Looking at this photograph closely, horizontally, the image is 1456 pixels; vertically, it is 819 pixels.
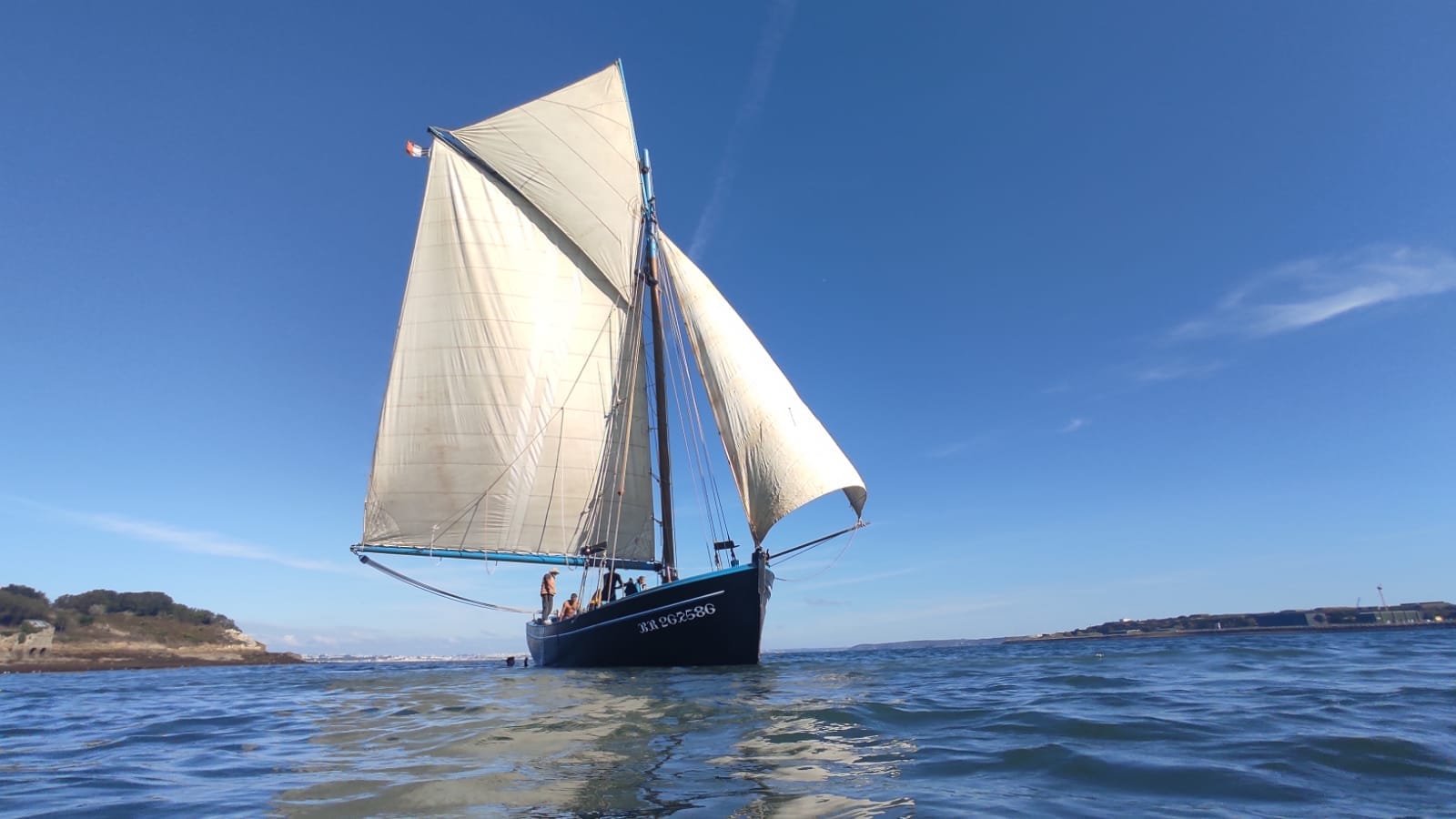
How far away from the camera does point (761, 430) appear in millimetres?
20688

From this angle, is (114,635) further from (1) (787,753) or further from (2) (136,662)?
(1) (787,753)

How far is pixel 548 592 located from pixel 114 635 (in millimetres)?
66295

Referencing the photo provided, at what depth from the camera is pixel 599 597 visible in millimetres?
24875

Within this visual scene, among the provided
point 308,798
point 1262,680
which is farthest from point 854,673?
point 308,798

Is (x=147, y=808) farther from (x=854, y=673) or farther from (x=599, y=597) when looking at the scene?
(x=599, y=597)

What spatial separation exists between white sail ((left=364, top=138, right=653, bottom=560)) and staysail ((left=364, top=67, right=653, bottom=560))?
55 millimetres

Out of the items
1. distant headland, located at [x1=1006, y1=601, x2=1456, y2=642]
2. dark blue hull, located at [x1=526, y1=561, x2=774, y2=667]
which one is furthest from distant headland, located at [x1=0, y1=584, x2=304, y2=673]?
distant headland, located at [x1=1006, y1=601, x2=1456, y2=642]

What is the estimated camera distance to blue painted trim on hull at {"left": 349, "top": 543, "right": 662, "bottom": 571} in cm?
2620

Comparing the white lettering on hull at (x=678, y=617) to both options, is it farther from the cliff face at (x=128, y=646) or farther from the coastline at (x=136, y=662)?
the cliff face at (x=128, y=646)

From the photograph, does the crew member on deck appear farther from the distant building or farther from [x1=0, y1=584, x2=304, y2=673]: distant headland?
the distant building

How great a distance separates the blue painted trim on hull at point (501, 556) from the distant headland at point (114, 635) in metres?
42.4

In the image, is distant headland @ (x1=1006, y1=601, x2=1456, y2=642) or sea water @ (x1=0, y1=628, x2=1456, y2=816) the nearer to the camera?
sea water @ (x1=0, y1=628, x2=1456, y2=816)

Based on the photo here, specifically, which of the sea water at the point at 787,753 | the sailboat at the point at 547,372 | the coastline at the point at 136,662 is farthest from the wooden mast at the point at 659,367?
the coastline at the point at 136,662

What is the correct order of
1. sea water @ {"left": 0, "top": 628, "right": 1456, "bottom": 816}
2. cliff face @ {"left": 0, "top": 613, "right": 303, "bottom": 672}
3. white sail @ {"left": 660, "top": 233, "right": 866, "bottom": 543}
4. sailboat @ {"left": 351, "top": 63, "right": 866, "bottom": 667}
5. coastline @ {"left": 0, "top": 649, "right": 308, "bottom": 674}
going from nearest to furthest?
sea water @ {"left": 0, "top": 628, "right": 1456, "bottom": 816} → white sail @ {"left": 660, "top": 233, "right": 866, "bottom": 543} → sailboat @ {"left": 351, "top": 63, "right": 866, "bottom": 667} → coastline @ {"left": 0, "top": 649, "right": 308, "bottom": 674} → cliff face @ {"left": 0, "top": 613, "right": 303, "bottom": 672}
